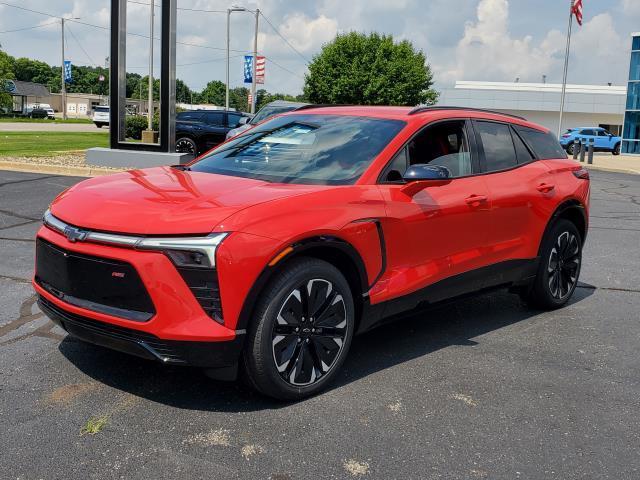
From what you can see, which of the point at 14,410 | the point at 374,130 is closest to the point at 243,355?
the point at 14,410

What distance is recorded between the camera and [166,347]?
344cm

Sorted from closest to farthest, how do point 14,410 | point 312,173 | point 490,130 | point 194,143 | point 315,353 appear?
1. point 14,410
2. point 315,353
3. point 312,173
4. point 490,130
5. point 194,143

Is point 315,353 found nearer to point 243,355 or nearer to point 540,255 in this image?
point 243,355

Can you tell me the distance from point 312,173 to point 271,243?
0.95 m

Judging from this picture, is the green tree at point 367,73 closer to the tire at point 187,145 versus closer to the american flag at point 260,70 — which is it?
the american flag at point 260,70

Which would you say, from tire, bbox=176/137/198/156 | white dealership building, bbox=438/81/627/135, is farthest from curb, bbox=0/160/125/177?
white dealership building, bbox=438/81/627/135

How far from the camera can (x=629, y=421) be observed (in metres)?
3.85

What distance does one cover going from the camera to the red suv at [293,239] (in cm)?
342

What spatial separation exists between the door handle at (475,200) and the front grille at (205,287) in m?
2.20

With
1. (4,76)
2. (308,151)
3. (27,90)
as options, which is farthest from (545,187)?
(27,90)

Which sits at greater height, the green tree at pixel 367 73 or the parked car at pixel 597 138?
the green tree at pixel 367 73

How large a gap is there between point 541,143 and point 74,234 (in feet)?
13.8

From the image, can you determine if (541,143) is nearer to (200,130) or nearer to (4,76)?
(200,130)

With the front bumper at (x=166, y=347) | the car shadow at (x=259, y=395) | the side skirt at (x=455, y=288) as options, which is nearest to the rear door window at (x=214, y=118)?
the car shadow at (x=259, y=395)
